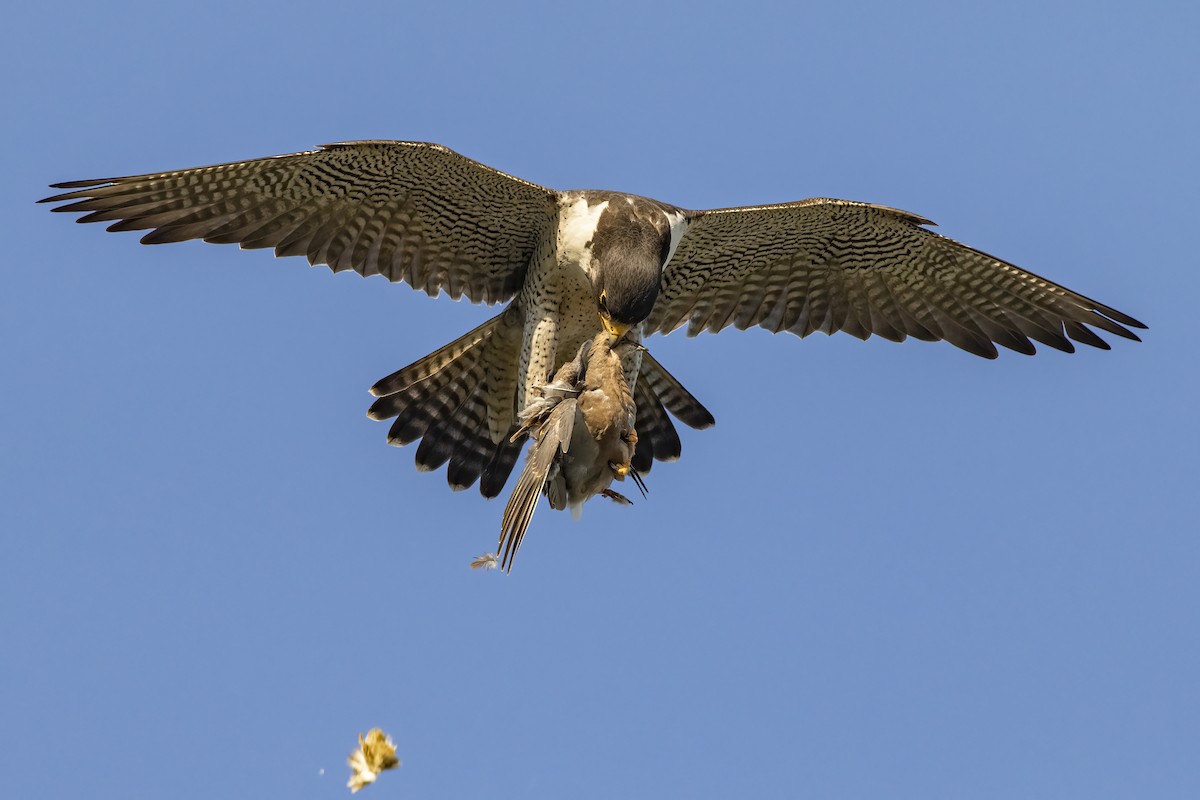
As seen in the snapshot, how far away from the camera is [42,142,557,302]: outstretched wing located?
909 centimetres

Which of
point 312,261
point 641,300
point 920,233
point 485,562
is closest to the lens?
point 485,562

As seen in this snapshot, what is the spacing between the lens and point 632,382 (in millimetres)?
9852

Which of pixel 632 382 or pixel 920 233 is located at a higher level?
pixel 920 233

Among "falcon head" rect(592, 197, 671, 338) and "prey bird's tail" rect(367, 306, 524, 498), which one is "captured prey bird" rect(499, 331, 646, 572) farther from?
"prey bird's tail" rect(367, 306, 524, 498)

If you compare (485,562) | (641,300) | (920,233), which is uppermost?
(920,233)

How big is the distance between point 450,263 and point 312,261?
958 mm

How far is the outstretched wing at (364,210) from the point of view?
9.09m

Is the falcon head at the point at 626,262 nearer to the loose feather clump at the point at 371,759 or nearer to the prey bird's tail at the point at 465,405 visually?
the prey bird's tail at the point at 465,405

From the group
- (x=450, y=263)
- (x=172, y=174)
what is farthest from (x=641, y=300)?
(x=172, y=174)

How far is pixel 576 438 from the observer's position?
8102 millimetres

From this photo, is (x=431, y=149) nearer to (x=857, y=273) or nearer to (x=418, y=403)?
(x=418, y=403)

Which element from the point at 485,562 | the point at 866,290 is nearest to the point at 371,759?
the point at 485,562

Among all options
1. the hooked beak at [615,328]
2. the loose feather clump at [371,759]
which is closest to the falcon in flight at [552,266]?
the hooked beak at [615,328]

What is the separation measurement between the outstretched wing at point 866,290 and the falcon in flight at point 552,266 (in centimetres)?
1
